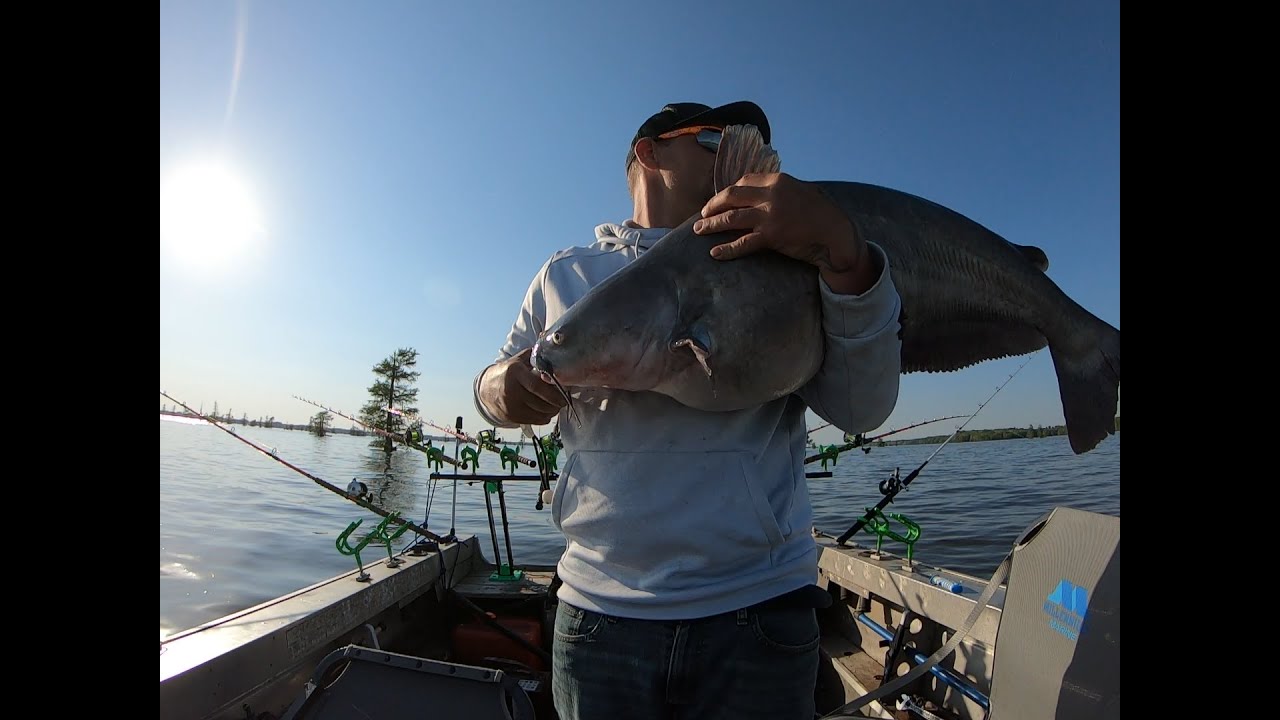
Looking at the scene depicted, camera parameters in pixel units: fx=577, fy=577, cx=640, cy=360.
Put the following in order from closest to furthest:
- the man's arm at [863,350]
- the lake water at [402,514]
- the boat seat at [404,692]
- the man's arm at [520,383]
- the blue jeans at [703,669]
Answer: the blue jeans at [703,669] < the man's arm at [863,350] < the man's arm at [520,383] < the boat seat at [404,692] < the lake water at [402,514]

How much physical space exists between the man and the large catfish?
8 centimetres

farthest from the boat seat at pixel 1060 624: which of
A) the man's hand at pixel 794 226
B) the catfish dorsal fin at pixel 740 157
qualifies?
the catfish dorsal fin at pixel 740 157

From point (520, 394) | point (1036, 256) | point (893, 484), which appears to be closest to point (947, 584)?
point (893, 484)

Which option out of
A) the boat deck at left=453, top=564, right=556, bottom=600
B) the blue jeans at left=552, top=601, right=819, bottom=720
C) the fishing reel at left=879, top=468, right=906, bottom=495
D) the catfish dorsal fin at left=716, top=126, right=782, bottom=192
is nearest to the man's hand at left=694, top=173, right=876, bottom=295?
the catfish dorsal fin at left=716, top=126, right=782, bottom=192

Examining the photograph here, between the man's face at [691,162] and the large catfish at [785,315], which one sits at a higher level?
the man's face at [691,162]

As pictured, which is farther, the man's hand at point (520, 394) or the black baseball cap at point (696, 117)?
the black baseball cap at point (696, 117)

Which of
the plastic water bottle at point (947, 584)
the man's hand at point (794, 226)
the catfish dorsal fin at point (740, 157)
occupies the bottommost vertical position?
the plastic water bottle at point (947, 584)

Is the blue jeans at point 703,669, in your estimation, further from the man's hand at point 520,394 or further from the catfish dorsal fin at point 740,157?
the catfish dorsal fin at point 740,157

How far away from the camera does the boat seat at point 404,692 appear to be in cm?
251
